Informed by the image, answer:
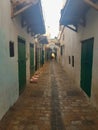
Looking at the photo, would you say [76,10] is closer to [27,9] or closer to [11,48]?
[27,9]

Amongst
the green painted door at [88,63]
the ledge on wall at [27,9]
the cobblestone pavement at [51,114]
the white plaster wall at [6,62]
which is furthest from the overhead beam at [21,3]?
the cobblestone pavement at [51,114]

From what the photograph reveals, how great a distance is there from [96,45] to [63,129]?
2313 mm

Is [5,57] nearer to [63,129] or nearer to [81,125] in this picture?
[63,129]

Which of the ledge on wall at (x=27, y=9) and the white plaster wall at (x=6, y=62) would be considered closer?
the white plaster wall at (x=6, y=62)

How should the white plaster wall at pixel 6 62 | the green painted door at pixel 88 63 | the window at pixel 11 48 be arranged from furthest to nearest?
the green painted door at pixel 88 63, the window at pixel 11 48, the white plaster wall at pixel 6 62

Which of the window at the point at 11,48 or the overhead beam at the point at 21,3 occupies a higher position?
the overhead beam at the point at 21,3

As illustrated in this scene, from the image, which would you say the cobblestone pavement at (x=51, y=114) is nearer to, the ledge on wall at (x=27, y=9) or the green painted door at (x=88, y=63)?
the green painted door at (x=88, y=63)

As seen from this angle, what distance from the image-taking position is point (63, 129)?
350cm

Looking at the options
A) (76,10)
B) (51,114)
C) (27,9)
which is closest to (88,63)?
(76,10)

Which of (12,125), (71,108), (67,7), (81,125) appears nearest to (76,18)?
(67,7)

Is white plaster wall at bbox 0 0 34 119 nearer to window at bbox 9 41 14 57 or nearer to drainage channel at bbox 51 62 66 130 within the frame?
window at bbox 9 41 14 57

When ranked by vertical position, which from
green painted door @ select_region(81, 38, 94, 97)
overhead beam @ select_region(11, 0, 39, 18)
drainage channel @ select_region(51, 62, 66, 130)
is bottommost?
drainage channel @ select_region(51, 62, 66, 130)

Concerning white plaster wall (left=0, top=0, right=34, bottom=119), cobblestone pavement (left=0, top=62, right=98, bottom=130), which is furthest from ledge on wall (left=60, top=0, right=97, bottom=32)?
cobblestone pavement (left=0, top=62, right=98, bottom=130)

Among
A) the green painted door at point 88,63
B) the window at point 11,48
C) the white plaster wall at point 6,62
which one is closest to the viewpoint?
the white plaster wall at point 6,62
